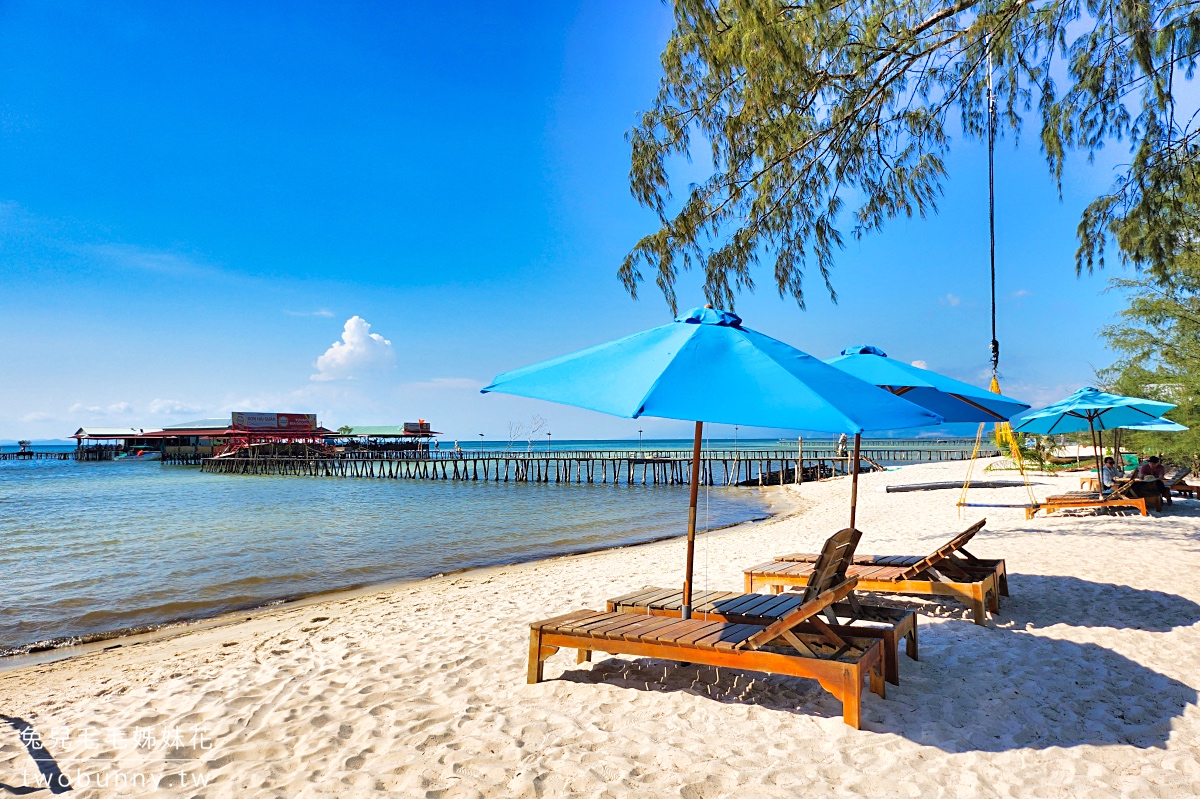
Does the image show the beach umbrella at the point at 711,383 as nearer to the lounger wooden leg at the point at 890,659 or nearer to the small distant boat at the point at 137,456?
the lounger wooden leg at the point at 890,659

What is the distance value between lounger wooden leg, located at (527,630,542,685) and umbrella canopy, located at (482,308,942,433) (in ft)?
4.66

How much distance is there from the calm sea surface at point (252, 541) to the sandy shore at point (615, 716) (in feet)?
10.2

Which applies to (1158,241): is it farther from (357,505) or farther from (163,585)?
(357,505)

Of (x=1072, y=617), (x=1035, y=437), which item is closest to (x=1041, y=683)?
(x=1072, y=617)

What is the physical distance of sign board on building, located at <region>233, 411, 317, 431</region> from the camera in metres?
58.5

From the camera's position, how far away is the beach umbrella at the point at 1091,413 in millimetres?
9233

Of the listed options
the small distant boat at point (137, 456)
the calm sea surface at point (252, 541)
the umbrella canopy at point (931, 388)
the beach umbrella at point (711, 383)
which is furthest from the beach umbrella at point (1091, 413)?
the small distant boat at point (137, 456)

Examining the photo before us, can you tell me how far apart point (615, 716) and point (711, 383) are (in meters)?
1.69

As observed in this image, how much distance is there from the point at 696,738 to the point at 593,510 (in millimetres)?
16962

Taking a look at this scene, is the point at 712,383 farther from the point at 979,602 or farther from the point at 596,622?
the point at 979,602

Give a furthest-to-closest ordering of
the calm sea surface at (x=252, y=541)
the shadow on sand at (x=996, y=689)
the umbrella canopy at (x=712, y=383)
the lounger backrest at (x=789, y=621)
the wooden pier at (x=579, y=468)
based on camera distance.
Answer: the wooden pier at (x=579, y=468)
the calm sea surface at (x=252, y=541)
the lounger backrest at (x=789, y=621)
the shadow on sand at (x=996, y=689)
the umbrella canopy at (x=712, y=383)

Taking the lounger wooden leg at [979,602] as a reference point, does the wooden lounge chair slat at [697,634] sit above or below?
above

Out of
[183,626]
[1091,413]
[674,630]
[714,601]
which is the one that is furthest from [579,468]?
[674,630]

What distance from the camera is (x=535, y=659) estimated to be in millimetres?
3656
